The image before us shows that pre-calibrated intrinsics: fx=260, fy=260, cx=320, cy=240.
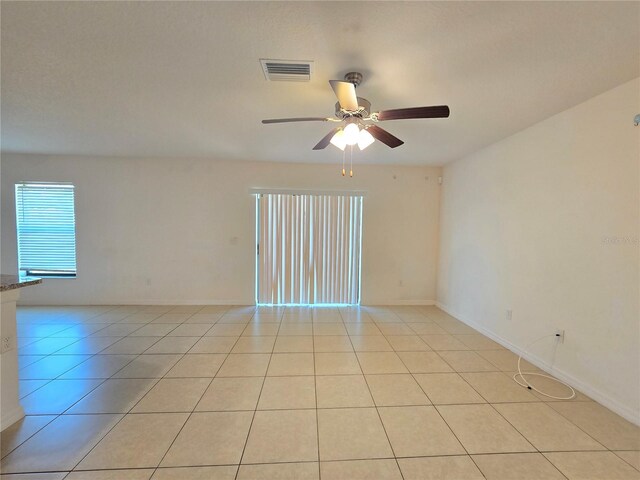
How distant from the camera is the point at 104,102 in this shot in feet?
7.72

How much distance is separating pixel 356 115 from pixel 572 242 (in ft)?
7.28

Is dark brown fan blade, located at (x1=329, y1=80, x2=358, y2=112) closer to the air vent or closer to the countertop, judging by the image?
the air vent

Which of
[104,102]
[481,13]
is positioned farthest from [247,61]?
[104,102]

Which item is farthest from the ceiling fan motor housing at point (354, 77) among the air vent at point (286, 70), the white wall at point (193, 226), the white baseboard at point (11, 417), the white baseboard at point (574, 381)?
the white baseboard at point (11, 417)

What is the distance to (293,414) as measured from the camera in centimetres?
189

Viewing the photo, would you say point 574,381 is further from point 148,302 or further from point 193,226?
point 148,302

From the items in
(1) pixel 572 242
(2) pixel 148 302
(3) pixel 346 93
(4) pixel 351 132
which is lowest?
(2) pixel 148 302

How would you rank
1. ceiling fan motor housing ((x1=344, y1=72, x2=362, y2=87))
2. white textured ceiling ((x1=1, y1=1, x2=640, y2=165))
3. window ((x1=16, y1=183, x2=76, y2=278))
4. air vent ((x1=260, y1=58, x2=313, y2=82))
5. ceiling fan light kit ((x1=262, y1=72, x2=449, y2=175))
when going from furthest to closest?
1. window ((x1=16, y1=183, x2=76, y2=278))
2. ceiling fan motor housing ((x1=344, y1=72, x2=362, y2=87))
3. air vent ((x1=260, y1=58, x2=313, y2=82))
4. ceiling fan light kit ((x1=262, y1=72, x2=449, y2=175))
5. white textured ceiling ((x1=1, y1=1, x2=640, y2=165))

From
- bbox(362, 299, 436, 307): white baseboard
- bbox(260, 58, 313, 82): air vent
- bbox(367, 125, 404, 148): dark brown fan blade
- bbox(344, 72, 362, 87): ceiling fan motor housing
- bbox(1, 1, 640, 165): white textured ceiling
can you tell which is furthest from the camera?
bbox(362, 299, 436, 307): white baseboard

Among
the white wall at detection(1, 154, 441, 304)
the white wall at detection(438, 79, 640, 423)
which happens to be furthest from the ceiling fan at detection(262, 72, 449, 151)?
the white wall at detection(1, 154, 441, 304)

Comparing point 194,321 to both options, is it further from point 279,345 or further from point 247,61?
point 247,61

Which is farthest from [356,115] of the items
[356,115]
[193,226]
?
[193,226]

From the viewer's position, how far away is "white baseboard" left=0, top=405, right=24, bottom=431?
5.71 feet

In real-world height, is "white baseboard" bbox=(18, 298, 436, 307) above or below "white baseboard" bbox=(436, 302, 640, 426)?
above
